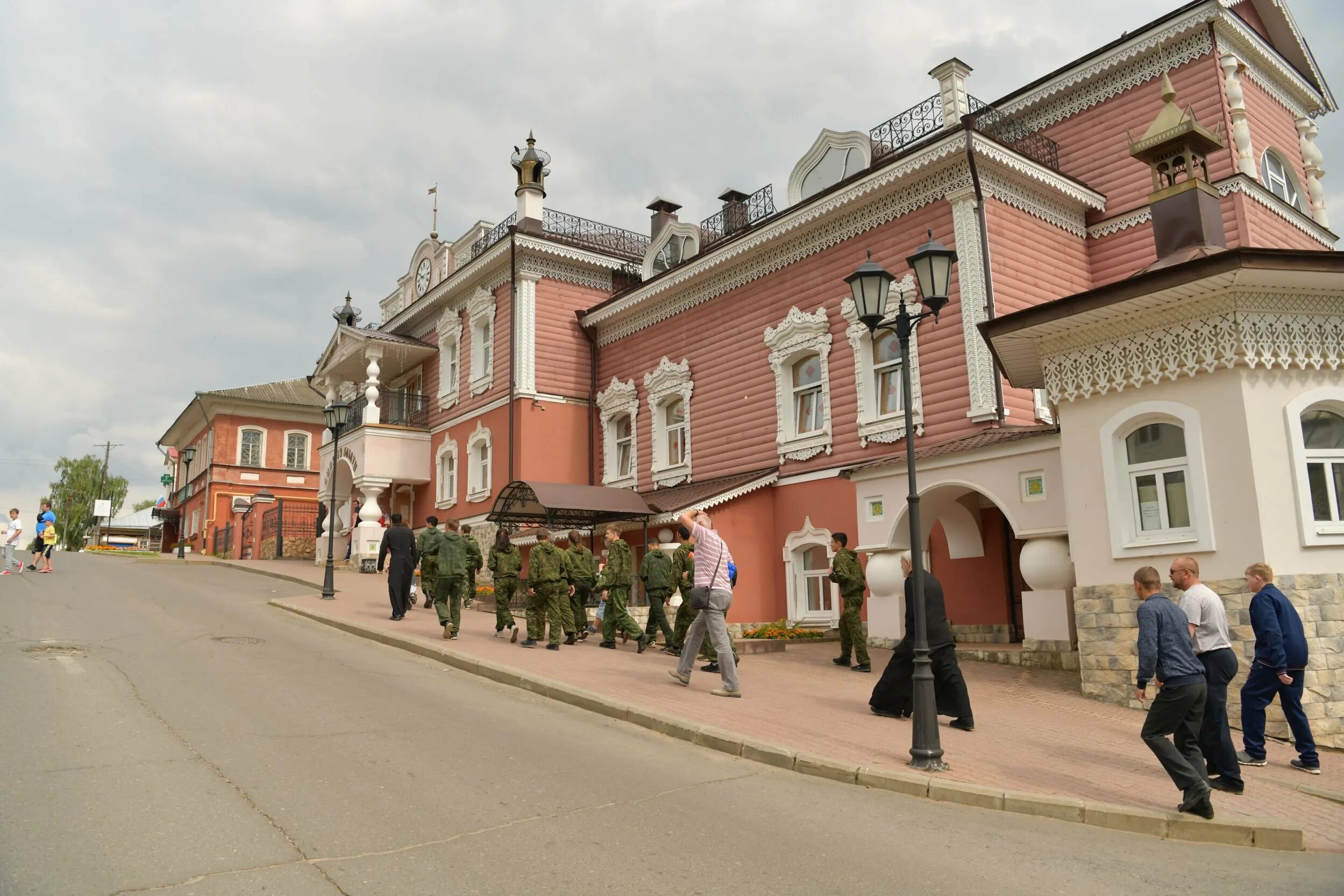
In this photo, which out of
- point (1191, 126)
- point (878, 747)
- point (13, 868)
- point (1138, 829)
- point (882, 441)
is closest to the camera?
point (13, 868)

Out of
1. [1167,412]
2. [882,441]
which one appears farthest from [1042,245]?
[1167,412]

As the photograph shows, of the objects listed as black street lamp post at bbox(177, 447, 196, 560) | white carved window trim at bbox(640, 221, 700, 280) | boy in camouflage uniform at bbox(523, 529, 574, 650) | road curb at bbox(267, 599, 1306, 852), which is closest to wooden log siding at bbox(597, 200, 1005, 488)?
white carved window trim at bbox(640, 221, 700, 280)

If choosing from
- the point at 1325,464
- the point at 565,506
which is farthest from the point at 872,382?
the point at 1325,464

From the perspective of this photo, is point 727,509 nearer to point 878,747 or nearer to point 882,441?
point 882,441

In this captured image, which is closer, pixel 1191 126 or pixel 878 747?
pixel 878 747

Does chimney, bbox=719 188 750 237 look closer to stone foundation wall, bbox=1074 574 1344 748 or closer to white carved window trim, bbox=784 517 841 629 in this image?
white carved window trim, bbox=784 517 841 629

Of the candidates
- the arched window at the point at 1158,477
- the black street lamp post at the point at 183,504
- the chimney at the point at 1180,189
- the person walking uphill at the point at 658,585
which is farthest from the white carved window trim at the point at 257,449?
the arched window at the point at 1158,477

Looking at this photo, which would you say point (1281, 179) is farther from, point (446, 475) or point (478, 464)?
point (446, 475)

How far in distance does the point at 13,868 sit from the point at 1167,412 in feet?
35.4

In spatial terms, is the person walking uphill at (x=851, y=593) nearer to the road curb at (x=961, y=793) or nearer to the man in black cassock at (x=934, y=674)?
the man in black cassock at (x=934, y=674)

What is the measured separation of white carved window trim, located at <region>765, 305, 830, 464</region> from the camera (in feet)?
59.4

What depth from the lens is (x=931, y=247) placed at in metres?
8.43

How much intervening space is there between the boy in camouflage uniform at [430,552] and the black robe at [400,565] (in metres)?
0.30

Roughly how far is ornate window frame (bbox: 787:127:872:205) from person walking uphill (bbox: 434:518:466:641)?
9826mm
